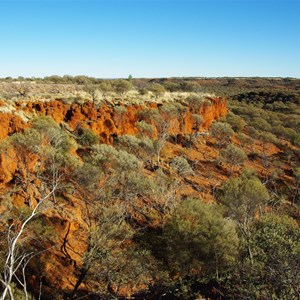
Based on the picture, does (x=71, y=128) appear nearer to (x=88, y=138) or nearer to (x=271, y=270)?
(x=88, y=138)

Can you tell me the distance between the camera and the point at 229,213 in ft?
89.7

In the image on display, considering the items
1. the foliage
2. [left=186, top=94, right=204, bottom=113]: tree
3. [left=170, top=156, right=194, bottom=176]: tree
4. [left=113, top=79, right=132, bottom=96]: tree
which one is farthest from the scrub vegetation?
[left=186, top=94, right=204, bottom=113]: tree

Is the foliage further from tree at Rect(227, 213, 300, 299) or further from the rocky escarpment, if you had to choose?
tree at Rect(227, 213, 300, 299)

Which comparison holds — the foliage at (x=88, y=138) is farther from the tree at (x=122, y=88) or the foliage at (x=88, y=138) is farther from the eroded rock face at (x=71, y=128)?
the tree at (x=122, y=88)

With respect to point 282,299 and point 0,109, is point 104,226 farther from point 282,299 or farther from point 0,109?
point 0,109

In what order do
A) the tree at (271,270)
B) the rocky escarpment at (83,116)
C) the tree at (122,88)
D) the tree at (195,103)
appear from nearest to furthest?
1. the tree at (271,270)
2. the rocky escarpment at (83,116)
3. the tree at (122,88)
4. the tree at (195,103)

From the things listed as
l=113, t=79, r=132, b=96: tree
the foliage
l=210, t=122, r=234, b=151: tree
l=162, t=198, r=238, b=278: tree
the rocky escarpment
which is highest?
l=113, t=79, r=132, b=96: tree

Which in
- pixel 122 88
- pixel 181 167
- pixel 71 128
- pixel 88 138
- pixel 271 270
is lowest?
pixel 181 167

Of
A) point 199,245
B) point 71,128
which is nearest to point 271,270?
point 199,245

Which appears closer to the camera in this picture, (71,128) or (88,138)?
(88,138)

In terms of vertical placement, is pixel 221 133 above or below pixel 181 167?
above

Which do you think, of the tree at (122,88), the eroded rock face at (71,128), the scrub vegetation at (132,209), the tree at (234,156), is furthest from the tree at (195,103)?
the tree at (234,156)

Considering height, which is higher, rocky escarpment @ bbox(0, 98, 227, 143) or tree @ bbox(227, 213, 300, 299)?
rocky escarpment @ bbox(0, 98, 227, 143)

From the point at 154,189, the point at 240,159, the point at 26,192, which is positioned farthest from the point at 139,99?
the point at 26,192
